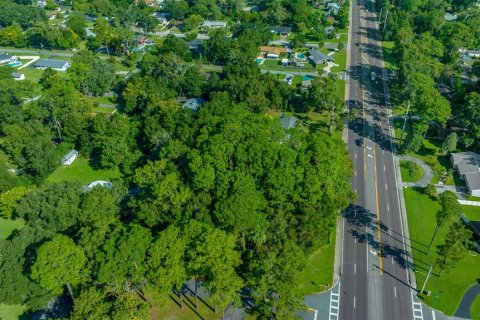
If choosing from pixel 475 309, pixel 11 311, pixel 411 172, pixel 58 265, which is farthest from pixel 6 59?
pixel 475 309

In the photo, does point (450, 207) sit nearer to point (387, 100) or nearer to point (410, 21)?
point (387, 100)

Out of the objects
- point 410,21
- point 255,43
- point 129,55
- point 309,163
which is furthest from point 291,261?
point 410,21

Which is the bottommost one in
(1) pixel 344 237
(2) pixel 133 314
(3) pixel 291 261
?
(1) pixel 344 237

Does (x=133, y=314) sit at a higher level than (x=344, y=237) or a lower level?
higher

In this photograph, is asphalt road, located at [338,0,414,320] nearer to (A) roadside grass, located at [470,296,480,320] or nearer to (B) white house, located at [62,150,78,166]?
(A) roadside grass, located at [470,296,480,320]

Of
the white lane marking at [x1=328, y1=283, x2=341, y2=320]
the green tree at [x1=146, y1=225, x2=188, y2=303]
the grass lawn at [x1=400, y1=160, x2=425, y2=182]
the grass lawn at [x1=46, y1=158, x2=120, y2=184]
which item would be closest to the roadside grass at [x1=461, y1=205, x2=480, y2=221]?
the grass lawn at [x1=400, y1=160, x2=425, y2=182]

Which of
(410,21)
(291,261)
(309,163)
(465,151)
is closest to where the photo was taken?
(291,261)
